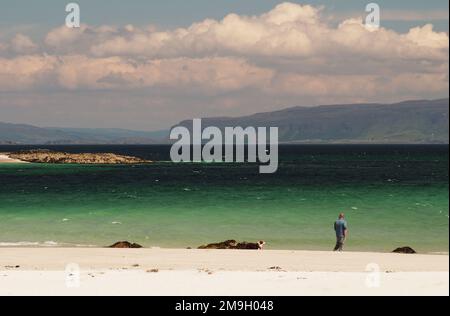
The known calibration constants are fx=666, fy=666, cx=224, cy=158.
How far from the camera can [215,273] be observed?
23078 millimetres

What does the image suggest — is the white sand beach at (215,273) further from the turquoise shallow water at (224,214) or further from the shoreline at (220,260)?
the turquoise shallow water at (224,214)

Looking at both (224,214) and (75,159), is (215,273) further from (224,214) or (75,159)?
(75,159)

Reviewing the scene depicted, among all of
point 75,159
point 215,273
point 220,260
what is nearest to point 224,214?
point 220,260

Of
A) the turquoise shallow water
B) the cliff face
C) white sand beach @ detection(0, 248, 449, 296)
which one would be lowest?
white sand beach @ detection(0, 248, 449, 296)

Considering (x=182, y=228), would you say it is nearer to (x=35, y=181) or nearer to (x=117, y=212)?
(x=117, y=212)

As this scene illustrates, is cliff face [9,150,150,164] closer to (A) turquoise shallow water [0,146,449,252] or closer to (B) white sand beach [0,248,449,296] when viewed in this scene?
(A) turquoise shallow water [0,146,449,252]

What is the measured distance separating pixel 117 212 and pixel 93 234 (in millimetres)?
13299

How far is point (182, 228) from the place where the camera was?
46375 mm

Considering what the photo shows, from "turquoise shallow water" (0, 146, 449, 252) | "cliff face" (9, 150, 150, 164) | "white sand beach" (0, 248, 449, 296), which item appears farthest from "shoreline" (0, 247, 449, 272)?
"cliff face" (9, 150, 150, 164)

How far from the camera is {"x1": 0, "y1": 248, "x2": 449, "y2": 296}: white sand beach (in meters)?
19.2

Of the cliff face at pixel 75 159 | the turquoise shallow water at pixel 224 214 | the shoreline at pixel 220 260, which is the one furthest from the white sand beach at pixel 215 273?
the cliff face at pixel 75 159

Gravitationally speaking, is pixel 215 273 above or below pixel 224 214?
below
